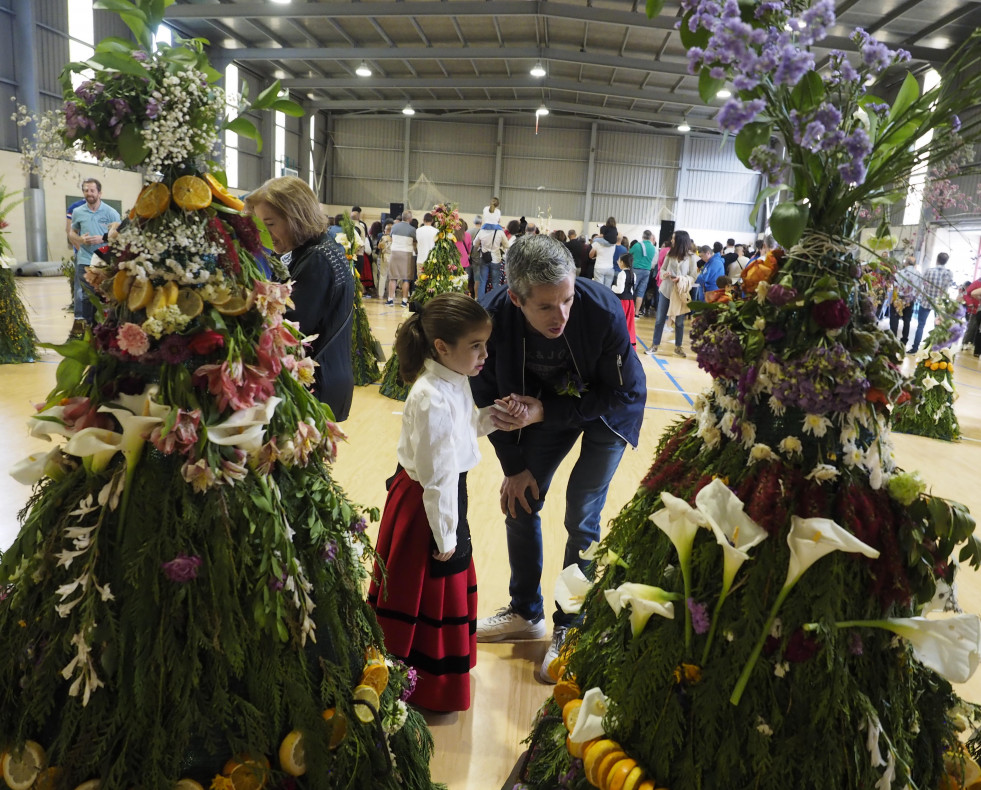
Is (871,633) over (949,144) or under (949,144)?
under

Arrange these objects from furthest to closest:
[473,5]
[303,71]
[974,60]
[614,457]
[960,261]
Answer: [303,71] → [960,261] → [473,5] → [614,457] → [974,60]

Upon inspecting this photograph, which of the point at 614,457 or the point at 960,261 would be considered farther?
the point at 960,261

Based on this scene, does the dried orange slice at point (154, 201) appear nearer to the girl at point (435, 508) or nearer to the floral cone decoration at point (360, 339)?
the girl at point (435, 508)

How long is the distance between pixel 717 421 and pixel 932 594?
42 centimetres

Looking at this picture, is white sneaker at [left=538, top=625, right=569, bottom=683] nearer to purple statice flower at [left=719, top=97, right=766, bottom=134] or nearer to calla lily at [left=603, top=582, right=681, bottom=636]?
calla lily at [left=603, top=582, right=681, bottom=636]

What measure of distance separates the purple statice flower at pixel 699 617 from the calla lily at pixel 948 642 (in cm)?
26

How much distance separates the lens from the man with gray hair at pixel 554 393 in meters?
2.01

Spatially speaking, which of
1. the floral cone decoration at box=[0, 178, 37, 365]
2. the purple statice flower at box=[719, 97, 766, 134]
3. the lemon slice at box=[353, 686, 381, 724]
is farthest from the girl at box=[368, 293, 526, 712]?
the floral cone decoration at box=[0, 178, 37, 365]

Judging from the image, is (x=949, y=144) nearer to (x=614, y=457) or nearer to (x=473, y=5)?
(x=614, y=457)

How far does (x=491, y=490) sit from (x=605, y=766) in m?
2.68

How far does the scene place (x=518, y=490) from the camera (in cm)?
228

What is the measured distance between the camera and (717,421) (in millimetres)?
1266

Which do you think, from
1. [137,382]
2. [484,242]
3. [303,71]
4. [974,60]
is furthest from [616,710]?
[303,71]

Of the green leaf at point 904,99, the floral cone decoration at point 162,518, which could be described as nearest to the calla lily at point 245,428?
the floral cone decoration at point 162,518
